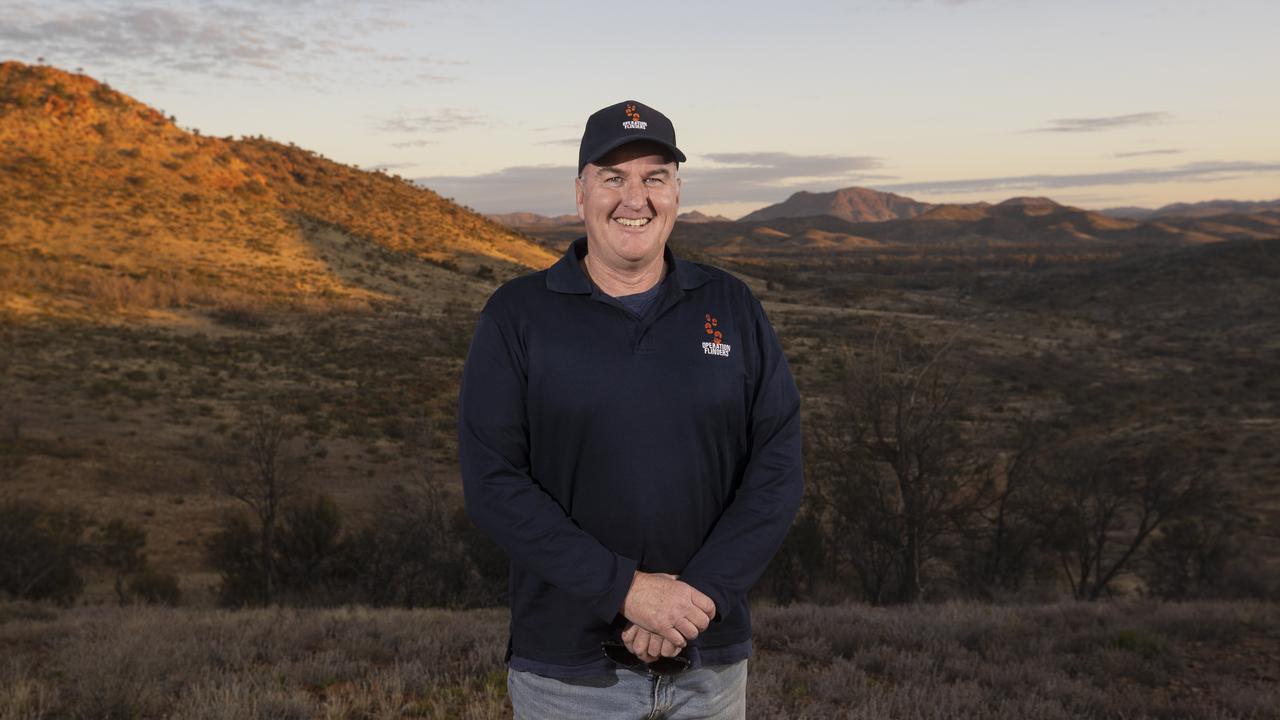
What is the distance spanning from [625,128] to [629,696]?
1496mm

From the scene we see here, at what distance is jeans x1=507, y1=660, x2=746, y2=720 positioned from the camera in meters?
2.14

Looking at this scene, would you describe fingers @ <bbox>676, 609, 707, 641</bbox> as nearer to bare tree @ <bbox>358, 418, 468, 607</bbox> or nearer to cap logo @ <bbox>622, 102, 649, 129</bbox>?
cap logo @ <bbox>622, 102, 649, 129</bbox>


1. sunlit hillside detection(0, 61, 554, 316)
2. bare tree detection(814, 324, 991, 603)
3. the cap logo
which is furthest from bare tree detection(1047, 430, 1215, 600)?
sunlit hillside detection(0, 61, 554, 316)

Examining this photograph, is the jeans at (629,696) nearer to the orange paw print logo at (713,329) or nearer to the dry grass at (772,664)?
the orange paw print logo at (713,329)

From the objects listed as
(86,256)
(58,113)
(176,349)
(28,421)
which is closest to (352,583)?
(28,421)

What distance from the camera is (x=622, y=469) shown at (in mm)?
2143

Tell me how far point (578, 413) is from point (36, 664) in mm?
6784

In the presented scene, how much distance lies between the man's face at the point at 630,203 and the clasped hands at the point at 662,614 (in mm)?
862

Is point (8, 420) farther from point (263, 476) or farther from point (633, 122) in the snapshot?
point (633, 122)

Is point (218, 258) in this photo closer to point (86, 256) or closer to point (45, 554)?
point (86, 256)

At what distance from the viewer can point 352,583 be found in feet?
46.8

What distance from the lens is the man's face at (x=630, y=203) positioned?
7.46 feet

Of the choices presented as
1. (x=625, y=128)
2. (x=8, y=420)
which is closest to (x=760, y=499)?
(x=625, y=128)

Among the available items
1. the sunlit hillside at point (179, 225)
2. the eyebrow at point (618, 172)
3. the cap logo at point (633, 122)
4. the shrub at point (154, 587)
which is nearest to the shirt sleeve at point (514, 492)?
the eyebrow at point (618, 172)
